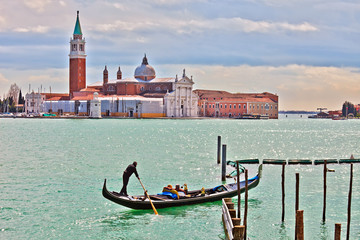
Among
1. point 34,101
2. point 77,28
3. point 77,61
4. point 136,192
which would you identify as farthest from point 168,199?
point 34,101

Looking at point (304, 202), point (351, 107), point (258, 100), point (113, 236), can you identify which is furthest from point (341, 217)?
point (351, 107)

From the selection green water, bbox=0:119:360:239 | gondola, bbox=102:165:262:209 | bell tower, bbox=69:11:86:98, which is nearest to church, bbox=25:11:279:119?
bell tower, bbox=69:11:86:98

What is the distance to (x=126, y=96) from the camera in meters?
98.7

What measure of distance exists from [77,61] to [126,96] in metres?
11.8

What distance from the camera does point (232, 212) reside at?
39.5 feet

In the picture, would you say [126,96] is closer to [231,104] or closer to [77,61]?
[77,61]

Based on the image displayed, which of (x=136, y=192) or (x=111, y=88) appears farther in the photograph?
(x=111, y=88)

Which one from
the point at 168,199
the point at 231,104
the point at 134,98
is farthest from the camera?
the point at 231,104

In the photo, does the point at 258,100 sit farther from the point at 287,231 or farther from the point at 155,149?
the point at 287,231

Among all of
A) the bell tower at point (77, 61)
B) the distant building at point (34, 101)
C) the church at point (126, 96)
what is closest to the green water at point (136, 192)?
the church at point (126, 96)

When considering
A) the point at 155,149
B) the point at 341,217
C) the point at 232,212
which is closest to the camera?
the point at 232,212

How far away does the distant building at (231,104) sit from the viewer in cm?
10962

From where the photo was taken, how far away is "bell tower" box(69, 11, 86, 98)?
101875mm

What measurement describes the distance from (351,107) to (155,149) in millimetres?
122773
